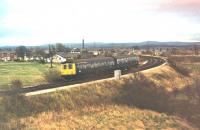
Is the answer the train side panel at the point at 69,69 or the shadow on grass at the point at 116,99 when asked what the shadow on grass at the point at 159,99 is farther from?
the train side panel at the point at 69,69

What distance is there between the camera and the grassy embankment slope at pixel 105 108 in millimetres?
33531

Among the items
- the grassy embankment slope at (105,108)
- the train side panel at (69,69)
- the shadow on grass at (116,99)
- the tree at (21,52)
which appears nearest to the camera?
the grassy embankment slope at (105,108)

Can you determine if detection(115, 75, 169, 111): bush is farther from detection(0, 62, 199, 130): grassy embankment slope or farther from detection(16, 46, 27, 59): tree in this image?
detection(16, 46, 27, 59): tree

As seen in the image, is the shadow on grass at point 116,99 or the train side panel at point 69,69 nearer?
the shadow on grass at point 116,99

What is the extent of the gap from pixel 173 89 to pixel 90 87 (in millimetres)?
21065

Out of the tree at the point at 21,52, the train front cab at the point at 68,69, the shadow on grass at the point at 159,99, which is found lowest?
the shadow on grass at the point at 159,99

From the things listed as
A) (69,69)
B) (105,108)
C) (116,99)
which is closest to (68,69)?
(69,69)

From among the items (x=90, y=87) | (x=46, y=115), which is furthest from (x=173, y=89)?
(x=46, y=115)

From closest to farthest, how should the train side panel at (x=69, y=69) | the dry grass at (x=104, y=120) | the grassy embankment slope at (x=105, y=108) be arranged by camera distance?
1. the dry grass at (x=104, y=120)
2. the grassy embankment slope at (x=105, y=108)
3. the train side panel at (x=69, y=69)

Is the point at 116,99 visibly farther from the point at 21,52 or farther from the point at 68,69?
the point at 21,52

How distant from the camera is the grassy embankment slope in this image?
33531 millimetres

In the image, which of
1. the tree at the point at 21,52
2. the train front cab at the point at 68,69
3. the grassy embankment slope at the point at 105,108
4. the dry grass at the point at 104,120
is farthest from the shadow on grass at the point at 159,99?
the tree at the point at 21,52

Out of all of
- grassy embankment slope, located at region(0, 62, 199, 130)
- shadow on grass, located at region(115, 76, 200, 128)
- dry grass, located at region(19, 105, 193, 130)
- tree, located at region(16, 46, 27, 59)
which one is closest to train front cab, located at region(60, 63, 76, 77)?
grassy embankment slope, located at region(0, 62, 199, 130)

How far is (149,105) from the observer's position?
154ft
